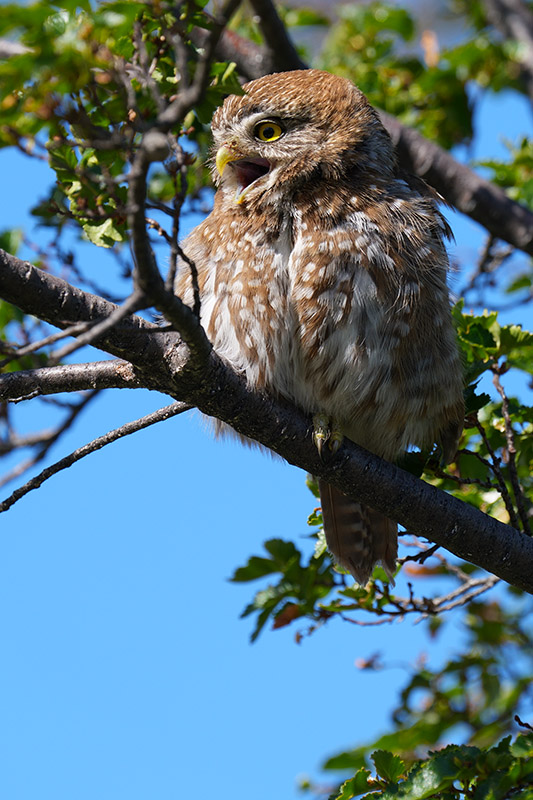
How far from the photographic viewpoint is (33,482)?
8.82 feet

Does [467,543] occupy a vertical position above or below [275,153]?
below

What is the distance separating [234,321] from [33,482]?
3.18ft

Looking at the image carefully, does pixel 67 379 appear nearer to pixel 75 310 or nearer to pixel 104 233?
pixel 75 310

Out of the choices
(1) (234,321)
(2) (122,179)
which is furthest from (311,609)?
(2) (122,179)

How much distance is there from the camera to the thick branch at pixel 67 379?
2.60 metres

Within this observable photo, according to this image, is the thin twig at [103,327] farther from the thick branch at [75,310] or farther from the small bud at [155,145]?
the small bud at [155,145]

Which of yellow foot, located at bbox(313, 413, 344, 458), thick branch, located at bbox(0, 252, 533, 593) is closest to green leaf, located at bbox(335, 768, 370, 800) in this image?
thick branch, located at bbox(0, 252, 533, 593)

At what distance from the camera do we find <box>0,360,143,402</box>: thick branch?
8.53ft

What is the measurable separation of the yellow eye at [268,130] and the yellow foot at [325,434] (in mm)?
1199

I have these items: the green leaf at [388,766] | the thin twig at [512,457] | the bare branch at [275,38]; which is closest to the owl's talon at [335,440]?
the thin twig at [512,457]

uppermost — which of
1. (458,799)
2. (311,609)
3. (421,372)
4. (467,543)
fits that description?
(421,372)

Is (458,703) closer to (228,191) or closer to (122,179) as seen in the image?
(228,191)

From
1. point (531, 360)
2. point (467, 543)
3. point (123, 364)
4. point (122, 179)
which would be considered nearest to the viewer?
point (122, 179)

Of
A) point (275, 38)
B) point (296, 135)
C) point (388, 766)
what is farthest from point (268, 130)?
point (388, 766)
